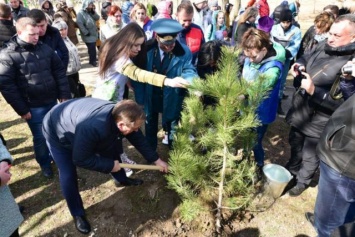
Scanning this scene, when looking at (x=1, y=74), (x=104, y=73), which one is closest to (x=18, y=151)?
(x=1, y=74)

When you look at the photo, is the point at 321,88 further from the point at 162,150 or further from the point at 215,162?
the point at 162,150

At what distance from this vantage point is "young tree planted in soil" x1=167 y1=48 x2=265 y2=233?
1689 millimetres

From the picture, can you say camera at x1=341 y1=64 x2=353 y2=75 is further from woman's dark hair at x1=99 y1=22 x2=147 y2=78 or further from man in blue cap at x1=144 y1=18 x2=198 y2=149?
woman's dark hair at x1=99 y1=22 x2=147 y2=78

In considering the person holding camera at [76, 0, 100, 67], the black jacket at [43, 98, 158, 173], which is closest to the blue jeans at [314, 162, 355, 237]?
the black jacket at [43, 98, 158, 173]

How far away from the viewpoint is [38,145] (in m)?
2.93

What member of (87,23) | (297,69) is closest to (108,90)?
(297,69)

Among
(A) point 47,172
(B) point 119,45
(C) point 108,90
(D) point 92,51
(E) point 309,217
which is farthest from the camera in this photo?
(D) point 92,51

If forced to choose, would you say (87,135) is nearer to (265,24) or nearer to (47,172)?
(47,172)

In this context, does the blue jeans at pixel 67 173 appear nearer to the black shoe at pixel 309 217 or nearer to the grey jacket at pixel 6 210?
the grey jacket at pixel 6 210

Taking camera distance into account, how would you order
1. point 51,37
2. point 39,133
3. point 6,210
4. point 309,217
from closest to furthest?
point 6,210, point 309,217, point 39,133, point 51,37

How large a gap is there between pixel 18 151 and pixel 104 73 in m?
2.23

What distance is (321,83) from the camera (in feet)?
7.47

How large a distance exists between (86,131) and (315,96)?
6.55ft

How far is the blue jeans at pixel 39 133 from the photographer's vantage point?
2.77 metres
